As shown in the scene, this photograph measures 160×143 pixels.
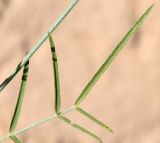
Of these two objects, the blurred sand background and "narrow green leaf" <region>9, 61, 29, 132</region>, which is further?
the blurred sand background

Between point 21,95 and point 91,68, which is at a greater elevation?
point 91,68

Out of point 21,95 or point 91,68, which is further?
point 91,68

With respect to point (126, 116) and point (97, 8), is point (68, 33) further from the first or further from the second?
point (126, 116)

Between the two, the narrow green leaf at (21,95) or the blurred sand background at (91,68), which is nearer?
the narrow green leaf at (21,95)

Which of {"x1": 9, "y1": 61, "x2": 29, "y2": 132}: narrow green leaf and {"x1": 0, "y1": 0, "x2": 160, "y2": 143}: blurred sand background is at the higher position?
Result: {"x1": 0, "y1": 0, "x2": 160, "y2": 143}: blurred sand background

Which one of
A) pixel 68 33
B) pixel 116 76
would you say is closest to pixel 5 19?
pixel 68 33

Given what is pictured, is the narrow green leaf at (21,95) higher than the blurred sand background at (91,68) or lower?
lower

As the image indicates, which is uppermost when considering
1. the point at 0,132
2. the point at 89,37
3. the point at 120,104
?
the point at 89,37

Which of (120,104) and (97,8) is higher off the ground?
(97,8)
